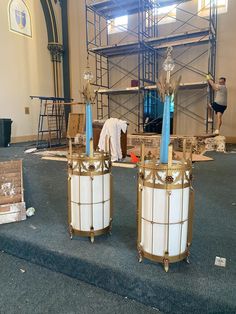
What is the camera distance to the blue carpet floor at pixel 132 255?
2.78 ft

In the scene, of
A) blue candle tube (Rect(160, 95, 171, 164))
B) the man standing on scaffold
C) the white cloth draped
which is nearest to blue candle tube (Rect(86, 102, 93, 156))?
blue candle tube (Rect(160, 95, 171, 164))

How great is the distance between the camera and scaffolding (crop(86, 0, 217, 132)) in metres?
5.04

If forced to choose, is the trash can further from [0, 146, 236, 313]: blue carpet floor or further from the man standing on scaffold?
the man standing on scaffold

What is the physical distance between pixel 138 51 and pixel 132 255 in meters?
5.21

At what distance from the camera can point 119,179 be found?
7.61ft

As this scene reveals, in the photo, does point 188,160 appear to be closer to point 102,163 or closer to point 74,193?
point 102,163

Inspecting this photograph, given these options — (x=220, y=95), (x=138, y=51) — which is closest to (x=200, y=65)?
(x=220, y=95)

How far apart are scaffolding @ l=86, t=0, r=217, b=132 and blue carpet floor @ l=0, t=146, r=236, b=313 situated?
3.92 m

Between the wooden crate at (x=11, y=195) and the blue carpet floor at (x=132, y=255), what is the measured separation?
2.3 inches

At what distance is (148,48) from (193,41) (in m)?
0.95

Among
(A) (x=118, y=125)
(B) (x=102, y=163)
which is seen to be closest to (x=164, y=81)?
(B) (x=102, y=163)

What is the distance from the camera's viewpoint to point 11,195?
1.47m

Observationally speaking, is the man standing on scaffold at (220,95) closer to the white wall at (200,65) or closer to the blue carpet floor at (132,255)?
the white wall at (200,65)

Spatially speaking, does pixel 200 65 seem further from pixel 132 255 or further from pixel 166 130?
pixel 132 255
